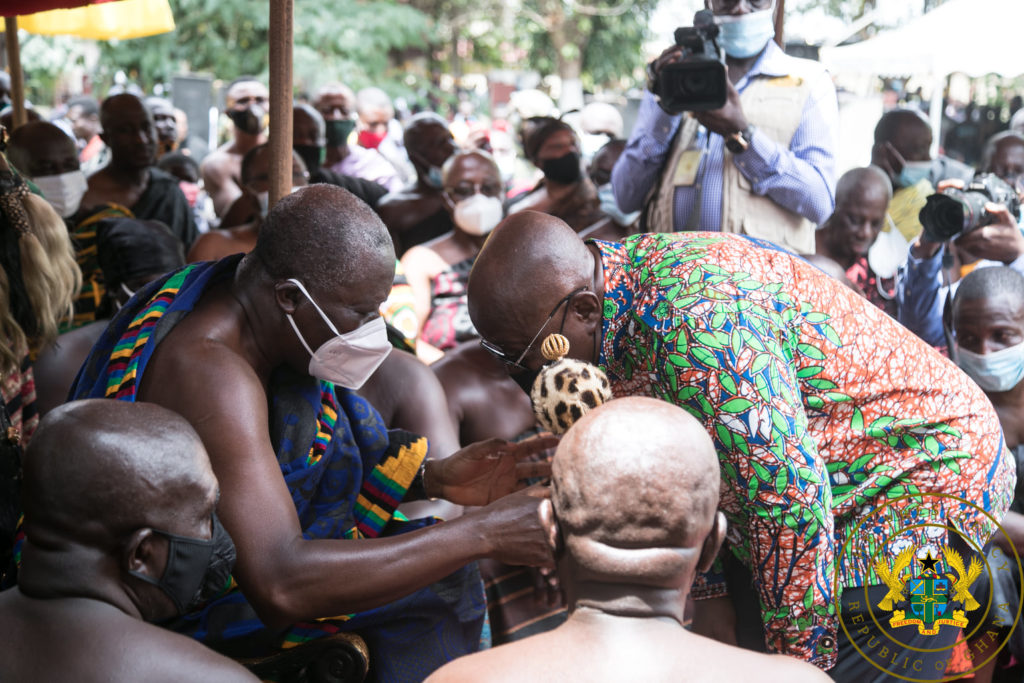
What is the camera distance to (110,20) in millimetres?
5387

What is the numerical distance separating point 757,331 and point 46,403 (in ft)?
8.28

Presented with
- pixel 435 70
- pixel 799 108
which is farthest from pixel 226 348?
pixel 435 70

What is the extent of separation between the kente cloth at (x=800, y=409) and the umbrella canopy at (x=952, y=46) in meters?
6.99

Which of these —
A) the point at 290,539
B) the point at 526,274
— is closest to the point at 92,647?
the point at 290,539

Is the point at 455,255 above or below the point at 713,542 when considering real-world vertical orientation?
below

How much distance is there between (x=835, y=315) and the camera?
7.85ft

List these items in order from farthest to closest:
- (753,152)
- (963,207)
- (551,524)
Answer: (963,207)
(753,152)
(551,524)

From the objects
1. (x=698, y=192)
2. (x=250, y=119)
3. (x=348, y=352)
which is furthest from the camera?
(x=250, y=119)

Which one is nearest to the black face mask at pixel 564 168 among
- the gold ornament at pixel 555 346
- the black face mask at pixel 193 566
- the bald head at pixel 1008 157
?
the bald head at pixel 1008 157

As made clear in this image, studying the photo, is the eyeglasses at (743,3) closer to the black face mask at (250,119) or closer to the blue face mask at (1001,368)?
the blue face mask at (1001,368)

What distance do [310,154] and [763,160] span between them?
10.8ft

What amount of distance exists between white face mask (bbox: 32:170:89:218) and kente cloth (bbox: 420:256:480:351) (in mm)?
1891

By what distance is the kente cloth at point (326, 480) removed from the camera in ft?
8.40

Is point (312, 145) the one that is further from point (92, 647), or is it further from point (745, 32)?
point (92, 647)
